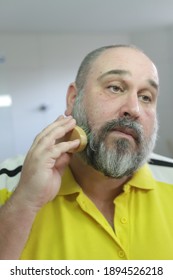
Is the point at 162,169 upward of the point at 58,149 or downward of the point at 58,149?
downward

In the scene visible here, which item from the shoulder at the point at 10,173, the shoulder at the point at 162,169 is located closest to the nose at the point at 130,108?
the shoulder at the point at 162,169

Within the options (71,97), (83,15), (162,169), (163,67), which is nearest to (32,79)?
(83,15)

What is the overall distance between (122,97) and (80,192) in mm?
281

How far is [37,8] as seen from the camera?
2.50 metres

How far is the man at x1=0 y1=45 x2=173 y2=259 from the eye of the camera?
0.62 metres

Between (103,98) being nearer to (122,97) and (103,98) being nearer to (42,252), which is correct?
(122,97)

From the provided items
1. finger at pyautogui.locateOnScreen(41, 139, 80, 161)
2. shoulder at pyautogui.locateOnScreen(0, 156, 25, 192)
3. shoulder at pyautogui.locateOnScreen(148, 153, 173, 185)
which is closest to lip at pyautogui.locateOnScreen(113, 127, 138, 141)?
finger at pyautogui.locateOnScreen(41, 139, 80, 161)

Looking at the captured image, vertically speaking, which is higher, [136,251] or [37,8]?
[37,8]

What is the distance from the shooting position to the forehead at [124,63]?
0.75 m

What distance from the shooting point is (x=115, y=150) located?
2.29 feet

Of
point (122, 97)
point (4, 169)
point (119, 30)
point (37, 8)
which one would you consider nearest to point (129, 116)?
point (122, 97)

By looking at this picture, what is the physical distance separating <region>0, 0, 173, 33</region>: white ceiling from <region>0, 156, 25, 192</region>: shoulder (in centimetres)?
188

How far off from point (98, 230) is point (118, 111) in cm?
31

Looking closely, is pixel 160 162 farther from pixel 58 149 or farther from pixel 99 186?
pixel 58 149
